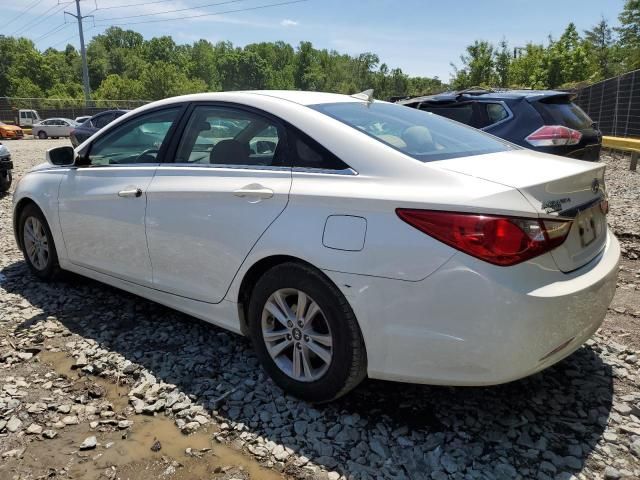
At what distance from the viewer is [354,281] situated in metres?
2.42

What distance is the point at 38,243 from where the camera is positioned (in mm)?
4691

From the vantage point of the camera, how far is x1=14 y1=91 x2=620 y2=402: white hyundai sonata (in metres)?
2.21

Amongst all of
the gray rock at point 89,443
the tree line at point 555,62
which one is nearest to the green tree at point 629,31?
the tree line at point 555,62

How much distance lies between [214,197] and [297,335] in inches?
36.6

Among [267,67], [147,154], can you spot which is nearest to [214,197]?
[147,154]

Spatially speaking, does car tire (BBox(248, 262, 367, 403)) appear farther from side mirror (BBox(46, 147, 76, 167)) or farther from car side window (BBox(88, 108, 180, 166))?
side mirror (BBox(46, 147, 76, 167))

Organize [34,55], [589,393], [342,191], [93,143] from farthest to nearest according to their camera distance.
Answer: [34,55] < [93,143] < [589,393] < [342,191]

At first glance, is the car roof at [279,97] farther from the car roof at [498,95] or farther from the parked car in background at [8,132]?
the parked car in background at [8,132]

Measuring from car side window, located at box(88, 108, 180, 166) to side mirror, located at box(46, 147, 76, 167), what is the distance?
0.62 ft

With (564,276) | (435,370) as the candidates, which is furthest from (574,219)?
(435,370)

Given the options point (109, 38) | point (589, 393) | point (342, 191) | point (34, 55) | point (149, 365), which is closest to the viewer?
point (342, 191)

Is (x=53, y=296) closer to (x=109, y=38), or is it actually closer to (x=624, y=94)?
(x=624, y=94)

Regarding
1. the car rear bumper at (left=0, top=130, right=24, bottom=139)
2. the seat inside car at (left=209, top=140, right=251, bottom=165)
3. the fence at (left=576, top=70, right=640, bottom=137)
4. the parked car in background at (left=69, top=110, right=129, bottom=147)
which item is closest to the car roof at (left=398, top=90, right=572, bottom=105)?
the seat inside car at (left=209, top=140, right=251, bottom=165)

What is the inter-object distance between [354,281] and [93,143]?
2775mm
